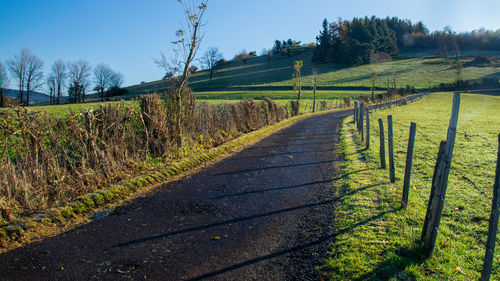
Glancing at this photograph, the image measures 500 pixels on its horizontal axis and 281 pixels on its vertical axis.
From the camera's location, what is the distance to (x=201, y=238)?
4809 millimetres

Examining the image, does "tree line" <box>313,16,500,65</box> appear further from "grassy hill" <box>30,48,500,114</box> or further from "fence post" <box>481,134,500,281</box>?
"fence post" <box>481,134,500,281</box>

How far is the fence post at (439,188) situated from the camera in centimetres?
393

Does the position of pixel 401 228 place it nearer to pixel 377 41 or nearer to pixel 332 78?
pixel 332 78

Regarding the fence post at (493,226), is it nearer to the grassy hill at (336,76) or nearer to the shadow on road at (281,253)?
the shadow on road at (281,253)

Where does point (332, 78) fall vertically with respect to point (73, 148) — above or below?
above

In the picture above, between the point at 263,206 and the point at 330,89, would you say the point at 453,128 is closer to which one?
the point at 263,206

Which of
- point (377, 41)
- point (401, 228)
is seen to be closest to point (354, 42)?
point (377, 41)

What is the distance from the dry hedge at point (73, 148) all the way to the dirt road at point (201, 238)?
1.34m

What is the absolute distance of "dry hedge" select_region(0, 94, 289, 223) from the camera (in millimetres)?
5621

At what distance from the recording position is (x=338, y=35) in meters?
106

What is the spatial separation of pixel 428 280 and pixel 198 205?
4234 millimetres

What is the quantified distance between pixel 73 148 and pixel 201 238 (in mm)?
4270

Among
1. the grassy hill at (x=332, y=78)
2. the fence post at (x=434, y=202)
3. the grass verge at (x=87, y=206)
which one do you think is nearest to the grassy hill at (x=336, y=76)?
the grassy hill at (x=332, y=78)

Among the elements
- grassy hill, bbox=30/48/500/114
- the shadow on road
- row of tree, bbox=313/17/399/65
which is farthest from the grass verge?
row of tree, bbox=313/17/399/65
